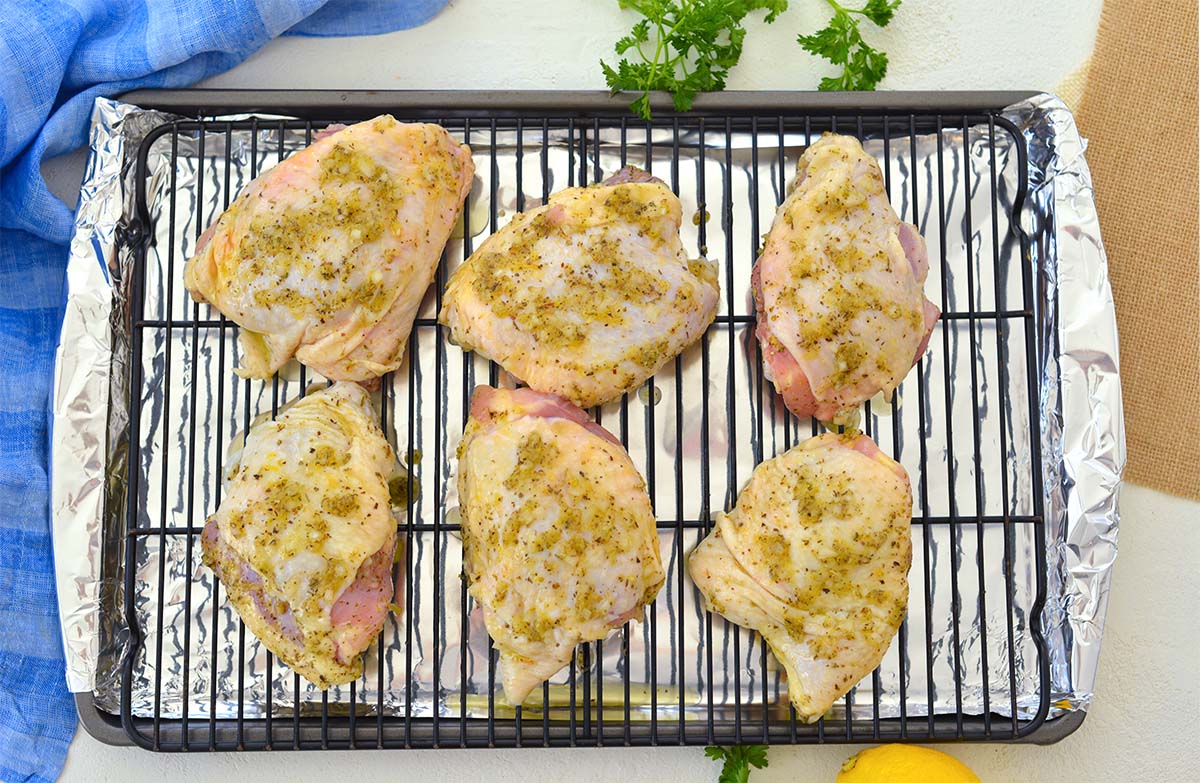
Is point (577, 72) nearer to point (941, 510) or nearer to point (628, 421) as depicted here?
point (628, 421)

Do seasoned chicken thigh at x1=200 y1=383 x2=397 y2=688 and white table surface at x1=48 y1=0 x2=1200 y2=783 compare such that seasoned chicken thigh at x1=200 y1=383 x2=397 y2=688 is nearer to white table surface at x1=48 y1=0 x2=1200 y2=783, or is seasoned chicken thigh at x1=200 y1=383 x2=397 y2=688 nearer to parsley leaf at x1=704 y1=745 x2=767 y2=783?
white table surface at x1=48 y1=0 x2=1200 y2=783

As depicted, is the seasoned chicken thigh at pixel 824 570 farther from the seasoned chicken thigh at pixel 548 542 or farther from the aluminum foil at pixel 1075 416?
the aluminum foil at pixel 1075 416

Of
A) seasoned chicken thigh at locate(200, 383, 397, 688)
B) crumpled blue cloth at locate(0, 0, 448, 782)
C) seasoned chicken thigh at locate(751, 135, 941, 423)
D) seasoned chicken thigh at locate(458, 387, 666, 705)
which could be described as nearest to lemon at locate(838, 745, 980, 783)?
seasoned chicken thigh at locate(458, 387, 666, 705)

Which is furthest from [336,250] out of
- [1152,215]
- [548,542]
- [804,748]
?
[1152,215]

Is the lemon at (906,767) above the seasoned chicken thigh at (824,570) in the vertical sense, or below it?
below

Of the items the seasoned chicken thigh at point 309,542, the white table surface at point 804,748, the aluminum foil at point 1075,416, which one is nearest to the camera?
the seasoned chicken thigh at point 309,542

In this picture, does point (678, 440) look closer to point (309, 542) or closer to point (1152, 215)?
point (309, 542)

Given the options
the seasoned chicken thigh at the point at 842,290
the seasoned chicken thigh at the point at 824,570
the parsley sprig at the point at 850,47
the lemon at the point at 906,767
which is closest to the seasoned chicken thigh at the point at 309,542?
the seasoned chicken thigh at the point at 824,570
